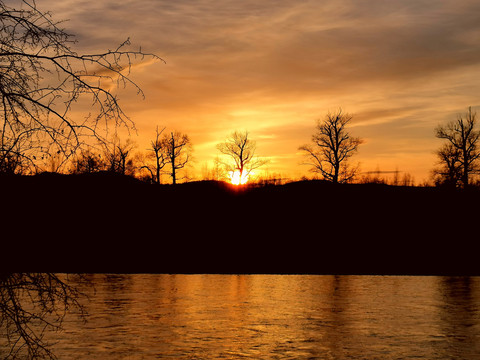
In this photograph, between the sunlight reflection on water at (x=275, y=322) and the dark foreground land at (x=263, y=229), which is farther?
the dark foreground land at (x=263, y=229)

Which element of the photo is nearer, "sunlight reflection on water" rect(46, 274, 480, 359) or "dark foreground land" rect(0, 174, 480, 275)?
"sunlight reflection on water" rect(46, 274, 480, 359)

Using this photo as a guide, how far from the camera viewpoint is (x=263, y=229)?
133 feet

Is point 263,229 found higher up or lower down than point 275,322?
higher up

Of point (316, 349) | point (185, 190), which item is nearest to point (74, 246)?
point (185, 190)

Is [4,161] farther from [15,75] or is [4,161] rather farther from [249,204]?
[249,204]

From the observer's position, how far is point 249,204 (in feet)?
146

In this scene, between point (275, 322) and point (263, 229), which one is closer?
point (275, 322)

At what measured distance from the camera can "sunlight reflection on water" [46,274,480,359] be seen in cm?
1035

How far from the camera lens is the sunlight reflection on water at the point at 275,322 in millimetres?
10352

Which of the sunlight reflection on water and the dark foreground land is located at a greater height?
the dark foreground land

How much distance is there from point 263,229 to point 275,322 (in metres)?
27.4

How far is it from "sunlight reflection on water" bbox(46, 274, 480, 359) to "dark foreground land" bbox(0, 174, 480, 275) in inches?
370

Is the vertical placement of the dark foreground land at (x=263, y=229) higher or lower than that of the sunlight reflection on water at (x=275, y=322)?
higher

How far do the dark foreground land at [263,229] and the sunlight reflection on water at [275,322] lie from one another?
9404mm
